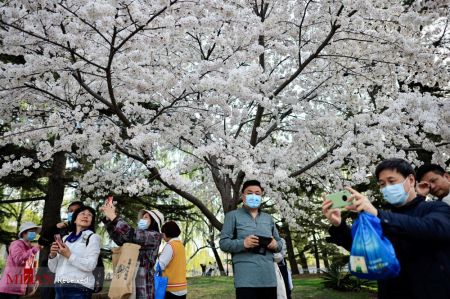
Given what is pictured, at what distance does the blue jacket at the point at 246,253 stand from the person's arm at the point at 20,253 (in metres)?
2.56

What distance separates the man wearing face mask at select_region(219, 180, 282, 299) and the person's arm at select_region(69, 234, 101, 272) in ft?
4.28

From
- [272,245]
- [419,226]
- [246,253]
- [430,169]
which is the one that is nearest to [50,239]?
[246,253]

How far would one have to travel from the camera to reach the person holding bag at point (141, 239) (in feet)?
11.9

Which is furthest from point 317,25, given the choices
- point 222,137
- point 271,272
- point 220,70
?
point 271,272

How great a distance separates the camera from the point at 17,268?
4.75 m

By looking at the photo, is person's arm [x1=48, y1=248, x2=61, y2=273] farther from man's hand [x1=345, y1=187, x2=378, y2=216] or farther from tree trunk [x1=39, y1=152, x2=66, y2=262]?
tree trunk [x1=39, y1=152, x2=66, y2=262]

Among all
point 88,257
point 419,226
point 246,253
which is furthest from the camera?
point 246,253

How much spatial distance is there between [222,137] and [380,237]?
16.1 ft

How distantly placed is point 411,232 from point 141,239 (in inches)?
106

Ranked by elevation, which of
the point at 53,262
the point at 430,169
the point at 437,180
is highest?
the point at 430,169

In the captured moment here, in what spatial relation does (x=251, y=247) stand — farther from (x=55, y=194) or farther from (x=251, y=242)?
(x=55, y=194)

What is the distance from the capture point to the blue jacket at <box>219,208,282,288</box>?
3.84 m

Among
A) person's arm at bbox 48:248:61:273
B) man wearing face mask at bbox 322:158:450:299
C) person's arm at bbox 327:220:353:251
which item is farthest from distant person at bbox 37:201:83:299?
man wearing face mask at bbox 322:158:450:299

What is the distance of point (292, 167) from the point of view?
26.1 ft
